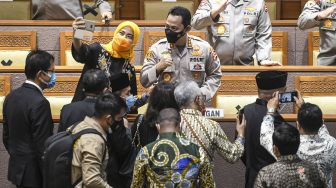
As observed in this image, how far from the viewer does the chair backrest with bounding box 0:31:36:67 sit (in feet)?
25.4

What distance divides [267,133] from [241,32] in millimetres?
2412

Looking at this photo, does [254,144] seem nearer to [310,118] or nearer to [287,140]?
[310,118]

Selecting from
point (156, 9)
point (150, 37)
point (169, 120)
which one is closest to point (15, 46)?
point (150, 37)

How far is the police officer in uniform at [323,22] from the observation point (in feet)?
23.6

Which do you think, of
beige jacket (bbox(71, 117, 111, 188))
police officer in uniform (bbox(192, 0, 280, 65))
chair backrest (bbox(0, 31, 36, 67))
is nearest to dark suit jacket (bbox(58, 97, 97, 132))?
beige jacket (bbox(71, 117, 111, 188))

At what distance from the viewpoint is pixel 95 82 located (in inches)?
193

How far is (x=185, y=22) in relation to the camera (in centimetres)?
557

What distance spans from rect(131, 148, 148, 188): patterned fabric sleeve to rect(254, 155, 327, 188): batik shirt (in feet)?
1.89

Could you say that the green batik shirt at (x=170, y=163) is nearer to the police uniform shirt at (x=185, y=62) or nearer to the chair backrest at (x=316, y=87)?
the police uniform shirt at (x=185, y=62)

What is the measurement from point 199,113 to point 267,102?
0.68 m

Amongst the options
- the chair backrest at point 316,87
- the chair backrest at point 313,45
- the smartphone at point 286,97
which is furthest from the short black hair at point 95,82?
the chair backrest at point 313,45

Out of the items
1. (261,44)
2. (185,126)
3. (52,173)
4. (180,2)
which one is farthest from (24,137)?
(180,2)

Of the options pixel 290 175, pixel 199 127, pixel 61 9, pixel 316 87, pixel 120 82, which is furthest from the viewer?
pixel 61 9

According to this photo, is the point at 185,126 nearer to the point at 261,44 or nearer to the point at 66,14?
the point at 261,44
